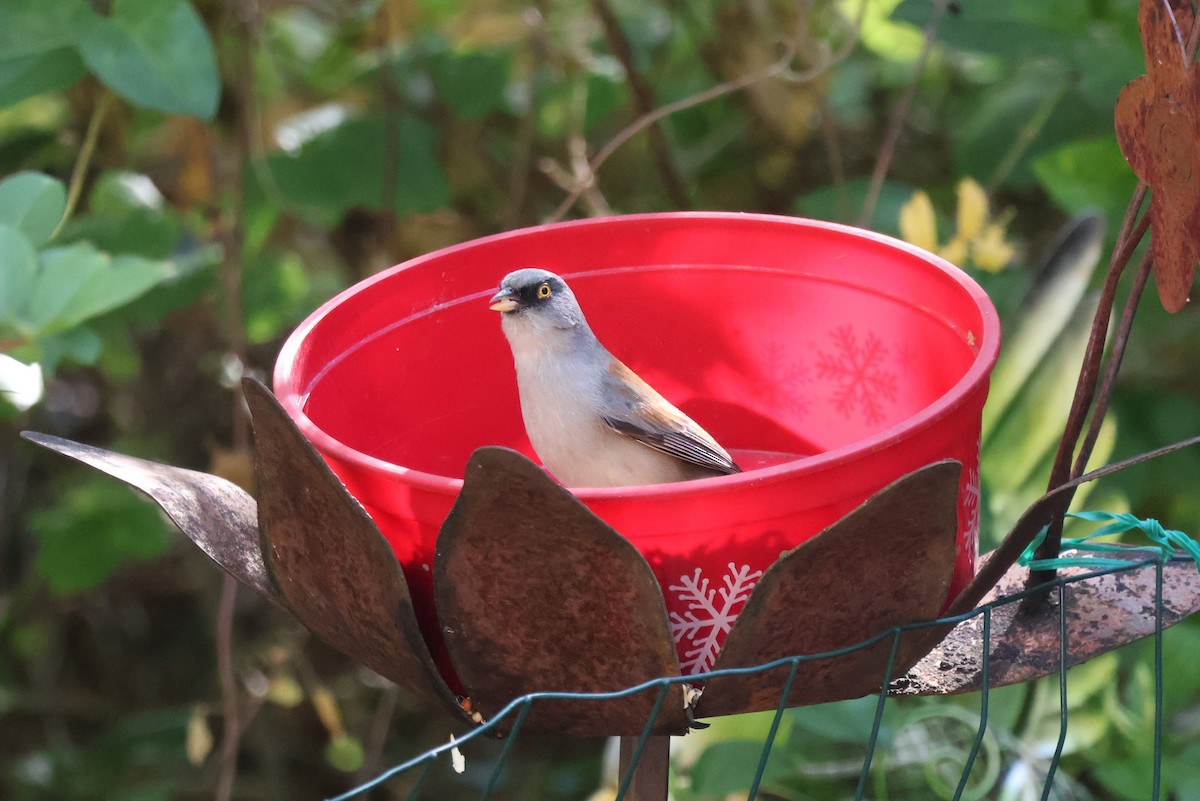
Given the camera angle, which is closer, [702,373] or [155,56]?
[702,373]

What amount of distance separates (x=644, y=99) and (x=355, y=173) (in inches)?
30.4

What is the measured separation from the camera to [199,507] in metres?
1.69

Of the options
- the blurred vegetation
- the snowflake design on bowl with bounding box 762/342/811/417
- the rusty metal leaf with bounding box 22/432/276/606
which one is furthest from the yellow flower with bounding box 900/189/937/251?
the rusty metal leaf with bounding box 22/432/276/606

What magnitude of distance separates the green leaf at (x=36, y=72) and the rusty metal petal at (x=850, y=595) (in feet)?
5.91

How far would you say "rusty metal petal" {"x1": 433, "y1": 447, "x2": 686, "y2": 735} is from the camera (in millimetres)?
1323

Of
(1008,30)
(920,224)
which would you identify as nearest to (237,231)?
(920,224)

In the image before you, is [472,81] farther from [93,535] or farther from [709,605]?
[709,605]

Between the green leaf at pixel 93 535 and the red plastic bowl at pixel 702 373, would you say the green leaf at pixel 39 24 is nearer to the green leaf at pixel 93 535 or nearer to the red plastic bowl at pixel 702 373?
the red plastic bowl at pixel 702 373

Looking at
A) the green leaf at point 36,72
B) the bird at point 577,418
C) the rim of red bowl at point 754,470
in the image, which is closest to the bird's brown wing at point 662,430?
the bird at point 577,418

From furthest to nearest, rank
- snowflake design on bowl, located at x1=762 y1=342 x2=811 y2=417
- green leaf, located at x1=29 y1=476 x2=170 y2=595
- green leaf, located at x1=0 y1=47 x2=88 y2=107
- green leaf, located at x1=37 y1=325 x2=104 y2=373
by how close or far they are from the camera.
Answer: green leaf, located at x1=29 y1=476 x2=170 y2=595
green leaf, located at x1=0 y1=47 x2=88 y2=107
green leaf, located at x1=37 y1=325 x2=104 y2=373
snowflake design on bowl, located at x1=762 y1=342 x2=811 y2=417

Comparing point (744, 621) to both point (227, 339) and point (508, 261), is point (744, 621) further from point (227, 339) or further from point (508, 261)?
point (227, 339)

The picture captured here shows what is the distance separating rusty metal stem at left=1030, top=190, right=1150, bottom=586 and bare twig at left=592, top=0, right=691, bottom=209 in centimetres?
209

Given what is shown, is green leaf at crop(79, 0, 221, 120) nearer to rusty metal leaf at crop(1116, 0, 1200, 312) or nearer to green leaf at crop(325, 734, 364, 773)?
rusty metal leaf at crop(1116, 0, 1200, 312)

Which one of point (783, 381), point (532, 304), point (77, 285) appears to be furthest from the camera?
point (783, 381)
